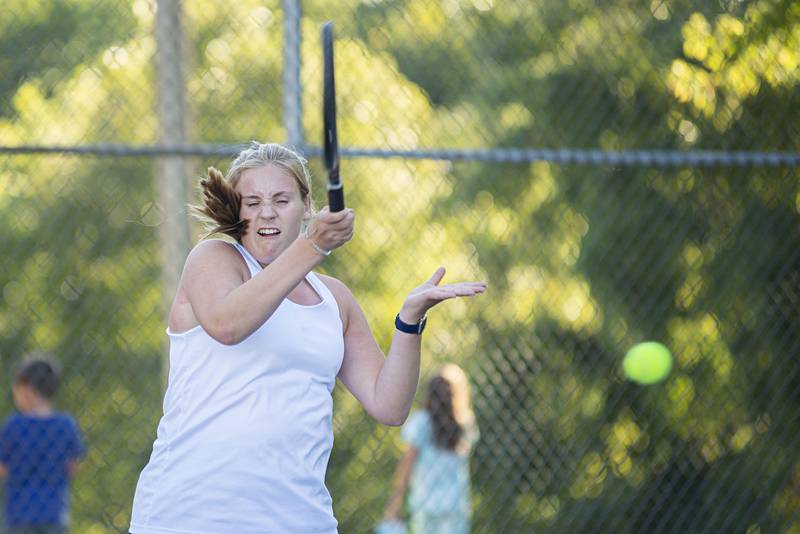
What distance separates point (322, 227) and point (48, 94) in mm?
4083

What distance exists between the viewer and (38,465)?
4.96 metres

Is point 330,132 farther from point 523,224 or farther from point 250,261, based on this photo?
point 523,224

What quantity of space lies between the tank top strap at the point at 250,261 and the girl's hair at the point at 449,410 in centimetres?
264

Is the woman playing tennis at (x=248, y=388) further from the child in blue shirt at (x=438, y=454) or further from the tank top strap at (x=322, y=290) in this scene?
the child in blue shirt at (x=438, y=454)

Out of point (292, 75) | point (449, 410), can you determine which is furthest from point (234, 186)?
point (449, 410)

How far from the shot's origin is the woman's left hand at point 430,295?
7.73ft

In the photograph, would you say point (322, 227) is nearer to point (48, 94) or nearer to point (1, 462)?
point (1, 462)

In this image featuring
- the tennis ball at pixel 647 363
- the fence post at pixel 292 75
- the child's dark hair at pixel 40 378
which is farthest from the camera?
the tennis ball at pixel 647 363

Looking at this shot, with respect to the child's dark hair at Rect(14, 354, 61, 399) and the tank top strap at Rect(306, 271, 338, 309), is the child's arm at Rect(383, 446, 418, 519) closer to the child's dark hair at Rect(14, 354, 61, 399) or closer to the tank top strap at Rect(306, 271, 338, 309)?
the child's dark hair at Rect(14, 354, 61, 399)

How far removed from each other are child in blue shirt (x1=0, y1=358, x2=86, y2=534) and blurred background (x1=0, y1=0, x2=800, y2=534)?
0.77 ft

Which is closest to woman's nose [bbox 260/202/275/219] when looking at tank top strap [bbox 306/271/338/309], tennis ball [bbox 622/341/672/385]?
tank top strap [bbox 306/271/338/309]

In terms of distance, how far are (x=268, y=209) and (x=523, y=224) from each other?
174 inches

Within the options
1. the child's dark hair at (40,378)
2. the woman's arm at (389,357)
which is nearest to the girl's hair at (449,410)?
the child's dark hair at (40,378)

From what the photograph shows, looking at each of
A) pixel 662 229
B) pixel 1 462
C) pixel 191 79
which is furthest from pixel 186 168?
pixel 662 229
